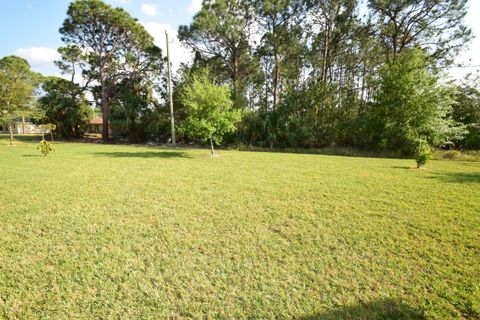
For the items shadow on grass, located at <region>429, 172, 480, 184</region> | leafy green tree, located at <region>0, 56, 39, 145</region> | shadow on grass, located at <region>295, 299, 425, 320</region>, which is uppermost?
leafy green tree, located at <region>0, 56, 39, 145</region>

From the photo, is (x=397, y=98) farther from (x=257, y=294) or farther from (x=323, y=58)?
(x=257, y=294)

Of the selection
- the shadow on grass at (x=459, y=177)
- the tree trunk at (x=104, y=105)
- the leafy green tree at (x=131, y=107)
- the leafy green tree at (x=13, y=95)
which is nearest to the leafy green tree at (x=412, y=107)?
the shadow on grass at (x=459, y=177)

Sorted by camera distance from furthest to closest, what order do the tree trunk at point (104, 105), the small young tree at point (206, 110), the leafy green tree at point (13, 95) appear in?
the tree trunk at point (104, 105)
the leafy green tree at point (13, 95)
the small young tree at point (206, 110)

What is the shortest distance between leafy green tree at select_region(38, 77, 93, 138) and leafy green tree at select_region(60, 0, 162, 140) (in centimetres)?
220

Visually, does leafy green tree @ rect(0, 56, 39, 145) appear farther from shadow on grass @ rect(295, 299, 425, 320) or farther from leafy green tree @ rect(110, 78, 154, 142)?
shadow on grass @ rect(295, 299, 425, 320)

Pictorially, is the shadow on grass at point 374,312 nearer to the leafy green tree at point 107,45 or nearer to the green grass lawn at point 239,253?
the green grass lawn at point 239,253

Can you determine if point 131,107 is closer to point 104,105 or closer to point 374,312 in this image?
point 104,105

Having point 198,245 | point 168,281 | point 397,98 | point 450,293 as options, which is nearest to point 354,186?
point 450,293

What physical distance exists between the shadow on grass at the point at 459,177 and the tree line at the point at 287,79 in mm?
5284

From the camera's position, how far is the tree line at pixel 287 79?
12672 mm

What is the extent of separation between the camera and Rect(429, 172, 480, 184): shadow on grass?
673 centimetres

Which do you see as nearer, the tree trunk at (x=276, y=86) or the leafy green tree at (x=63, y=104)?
the tree trunk at (x=276, y=86)

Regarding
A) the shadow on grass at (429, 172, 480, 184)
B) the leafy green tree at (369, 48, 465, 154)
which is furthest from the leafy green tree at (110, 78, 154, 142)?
the shadow on grass at (429, 172, 480, 184)

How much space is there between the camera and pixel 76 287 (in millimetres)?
→ 2324
